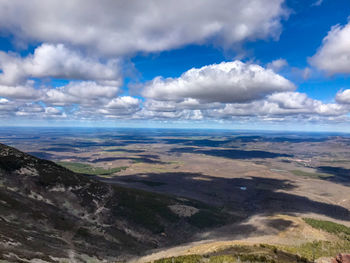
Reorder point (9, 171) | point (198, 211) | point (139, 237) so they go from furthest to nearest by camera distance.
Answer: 1. point (198, 211)
2. point (9, 171)
3. point (139, 237)

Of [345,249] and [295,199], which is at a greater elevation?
[345,249]

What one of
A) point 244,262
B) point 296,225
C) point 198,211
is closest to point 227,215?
point 198,211

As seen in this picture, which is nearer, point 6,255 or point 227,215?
point 6,255

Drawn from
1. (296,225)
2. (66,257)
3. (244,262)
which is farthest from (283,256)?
(296,225)

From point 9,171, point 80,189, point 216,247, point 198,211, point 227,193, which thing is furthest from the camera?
point 227,193

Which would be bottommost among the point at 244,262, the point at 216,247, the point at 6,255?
the point at 216,247

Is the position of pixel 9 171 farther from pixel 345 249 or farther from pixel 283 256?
pixel 345 249
